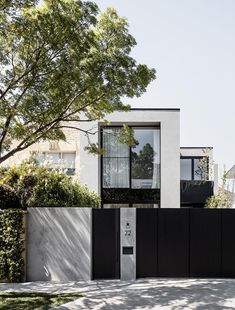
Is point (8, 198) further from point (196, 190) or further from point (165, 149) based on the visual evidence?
point (196, 190)

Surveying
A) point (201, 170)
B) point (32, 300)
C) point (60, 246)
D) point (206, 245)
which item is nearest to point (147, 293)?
point (206, 245)

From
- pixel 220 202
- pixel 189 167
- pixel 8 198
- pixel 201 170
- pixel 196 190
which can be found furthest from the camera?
pixel 189 167

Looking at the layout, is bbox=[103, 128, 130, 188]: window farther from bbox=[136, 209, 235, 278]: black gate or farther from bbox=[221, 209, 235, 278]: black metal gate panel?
bbox=[221, 209, 235, 278]: black metal gate panel

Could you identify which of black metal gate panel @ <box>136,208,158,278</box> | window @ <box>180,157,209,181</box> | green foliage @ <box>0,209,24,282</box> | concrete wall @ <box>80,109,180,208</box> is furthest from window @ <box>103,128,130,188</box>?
window @ <box>180,157,209,181</box>

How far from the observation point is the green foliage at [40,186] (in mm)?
13312

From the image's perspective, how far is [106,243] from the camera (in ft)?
39.6

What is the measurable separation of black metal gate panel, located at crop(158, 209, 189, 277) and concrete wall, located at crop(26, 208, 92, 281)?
2.19 meters

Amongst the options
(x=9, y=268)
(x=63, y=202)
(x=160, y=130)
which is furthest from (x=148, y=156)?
(x=9, y=268)

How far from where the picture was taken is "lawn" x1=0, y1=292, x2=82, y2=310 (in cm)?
916

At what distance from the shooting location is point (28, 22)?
383 inches

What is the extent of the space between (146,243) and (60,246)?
8.53ft

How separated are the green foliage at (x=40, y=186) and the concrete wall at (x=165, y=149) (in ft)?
15.4

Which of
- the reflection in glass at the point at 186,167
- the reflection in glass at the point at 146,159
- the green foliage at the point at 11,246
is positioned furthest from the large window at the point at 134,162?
the reflection in glass at the point at 186,167

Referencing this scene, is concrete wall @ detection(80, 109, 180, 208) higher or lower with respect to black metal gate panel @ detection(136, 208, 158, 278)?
higher
